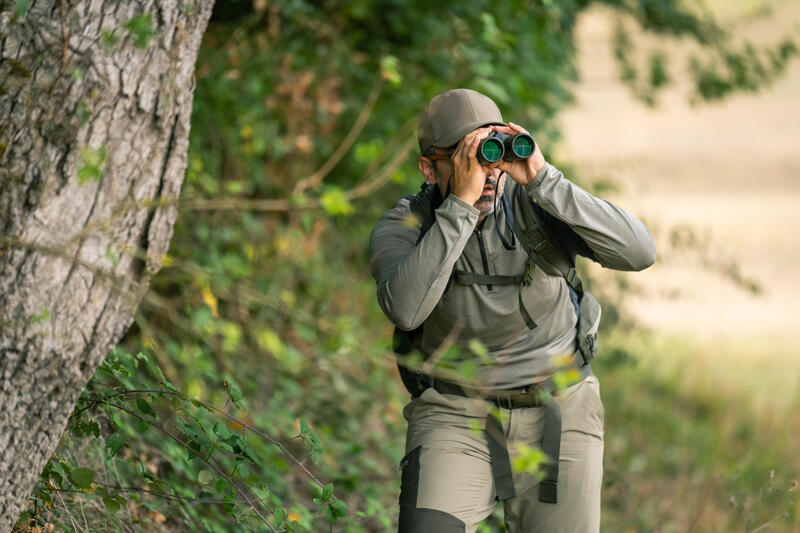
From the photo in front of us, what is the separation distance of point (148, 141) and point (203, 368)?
167 centimetres

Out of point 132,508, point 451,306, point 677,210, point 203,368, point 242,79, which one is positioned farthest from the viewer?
point 677,210

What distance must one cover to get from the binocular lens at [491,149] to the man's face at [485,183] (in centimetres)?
8

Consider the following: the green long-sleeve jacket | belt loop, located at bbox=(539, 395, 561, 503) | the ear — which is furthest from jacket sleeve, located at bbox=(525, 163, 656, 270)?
belt loop, located at bbox=(539, 395, 561, 503)

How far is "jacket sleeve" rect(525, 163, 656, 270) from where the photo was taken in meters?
2.72

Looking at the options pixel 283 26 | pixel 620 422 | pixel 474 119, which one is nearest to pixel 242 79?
pixel 283 26

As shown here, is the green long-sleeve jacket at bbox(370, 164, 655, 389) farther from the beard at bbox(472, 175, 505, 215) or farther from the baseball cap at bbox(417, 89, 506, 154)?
the baseball cap at bbox(417, 89, 506, 154)

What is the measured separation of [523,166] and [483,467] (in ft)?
3.25

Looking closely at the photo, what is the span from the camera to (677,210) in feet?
85.8

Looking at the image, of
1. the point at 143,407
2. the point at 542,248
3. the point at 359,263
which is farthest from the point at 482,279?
the point at 359,263

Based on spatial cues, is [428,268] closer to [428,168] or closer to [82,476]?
[428,168]

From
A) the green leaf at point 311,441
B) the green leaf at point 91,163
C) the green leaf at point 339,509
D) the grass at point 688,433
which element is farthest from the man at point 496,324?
the grass at point 688,433

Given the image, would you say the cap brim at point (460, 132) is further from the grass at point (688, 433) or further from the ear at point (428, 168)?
the grass at point (688, 433)

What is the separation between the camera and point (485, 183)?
9.53ft

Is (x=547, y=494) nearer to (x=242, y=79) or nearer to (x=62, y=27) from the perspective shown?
(x=62, y=27)
